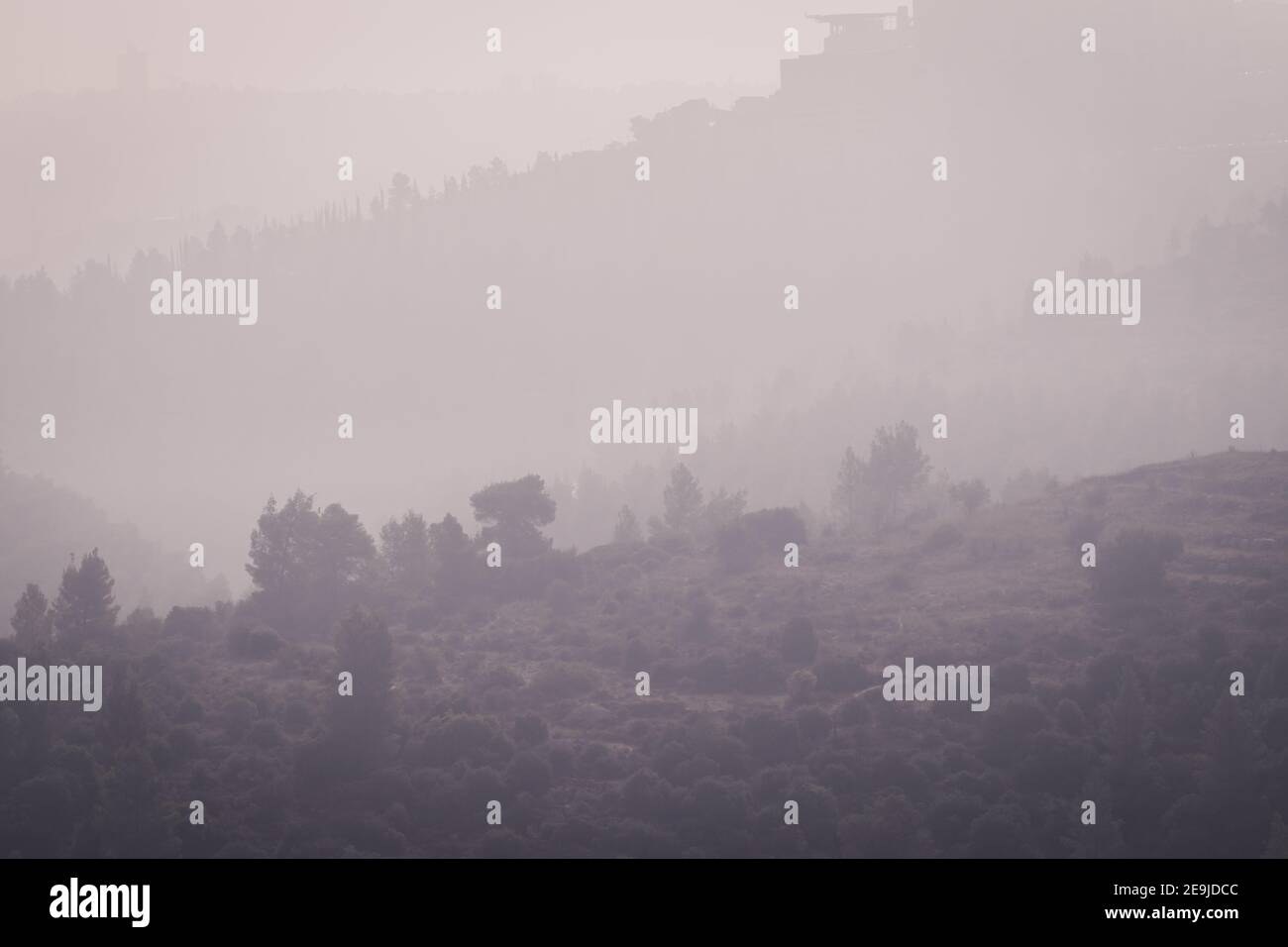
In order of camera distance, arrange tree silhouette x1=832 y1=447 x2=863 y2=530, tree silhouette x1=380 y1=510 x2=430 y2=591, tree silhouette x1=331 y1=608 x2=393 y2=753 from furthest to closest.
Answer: tree silhouette x1=832 y1=447 x2=863 y2=530
tree silhouette x1=380 y1=510 x2=430 y2=591
tree silhouette x1=331 y1=608 x2=393 y2=753

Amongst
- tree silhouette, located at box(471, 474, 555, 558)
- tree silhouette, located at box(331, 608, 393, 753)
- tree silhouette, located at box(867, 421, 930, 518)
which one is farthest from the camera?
tree silhouette, located at box(867, 421, 930, 518)

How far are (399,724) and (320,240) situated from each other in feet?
456

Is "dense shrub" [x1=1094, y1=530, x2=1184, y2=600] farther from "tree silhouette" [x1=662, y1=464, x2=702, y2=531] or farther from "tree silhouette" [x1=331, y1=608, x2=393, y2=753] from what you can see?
"tree silhouette" [x1=331, y1=608, x2=393, y2=753]

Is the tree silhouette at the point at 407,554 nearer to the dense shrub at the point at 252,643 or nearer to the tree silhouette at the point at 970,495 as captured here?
the dense shrub at the point at 252,643

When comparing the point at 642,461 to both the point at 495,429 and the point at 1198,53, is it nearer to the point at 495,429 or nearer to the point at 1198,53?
the point at 495,429

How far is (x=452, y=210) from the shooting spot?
18588cm

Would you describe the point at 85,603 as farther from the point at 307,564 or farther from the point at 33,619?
the point at 307,564

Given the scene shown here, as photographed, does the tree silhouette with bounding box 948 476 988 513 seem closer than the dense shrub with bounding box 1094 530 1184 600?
No

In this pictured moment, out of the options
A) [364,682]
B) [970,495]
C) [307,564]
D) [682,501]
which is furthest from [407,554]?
[970,495]

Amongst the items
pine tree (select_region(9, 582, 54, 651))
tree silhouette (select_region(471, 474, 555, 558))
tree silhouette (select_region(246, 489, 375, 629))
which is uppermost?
tree silhouette (select_region(471, 474, 555, 558))

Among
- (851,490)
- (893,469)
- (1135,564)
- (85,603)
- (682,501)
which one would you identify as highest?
(893,469)

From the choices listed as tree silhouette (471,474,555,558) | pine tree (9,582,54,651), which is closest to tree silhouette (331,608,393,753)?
tree silhouette (471,474,555,558)

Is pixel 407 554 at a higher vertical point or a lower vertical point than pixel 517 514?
lower

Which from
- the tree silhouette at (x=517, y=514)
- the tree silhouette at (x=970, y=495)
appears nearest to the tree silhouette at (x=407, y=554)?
the tree silhouette at (x=517, y=514)
